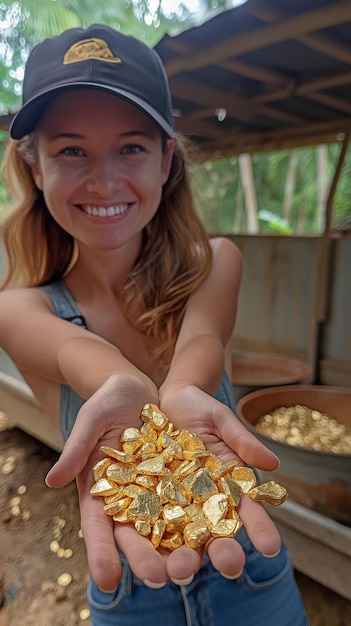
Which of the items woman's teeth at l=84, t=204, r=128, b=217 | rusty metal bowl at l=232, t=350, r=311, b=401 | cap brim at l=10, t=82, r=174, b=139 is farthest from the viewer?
rusty metal bowl at l=232, t=350, r=311, b=401

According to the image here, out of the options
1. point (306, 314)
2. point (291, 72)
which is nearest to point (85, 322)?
point (291, 72)

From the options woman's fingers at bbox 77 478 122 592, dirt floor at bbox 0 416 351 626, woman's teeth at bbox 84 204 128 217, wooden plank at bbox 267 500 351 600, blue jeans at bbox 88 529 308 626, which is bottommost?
dirt floor at bbox 0 416 351 626

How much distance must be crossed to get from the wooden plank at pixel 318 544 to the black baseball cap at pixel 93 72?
3.78 feet

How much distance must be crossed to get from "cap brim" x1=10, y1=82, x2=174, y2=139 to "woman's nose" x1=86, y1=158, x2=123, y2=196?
0.13m

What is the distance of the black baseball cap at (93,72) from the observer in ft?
3.45

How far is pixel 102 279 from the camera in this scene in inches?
55.4

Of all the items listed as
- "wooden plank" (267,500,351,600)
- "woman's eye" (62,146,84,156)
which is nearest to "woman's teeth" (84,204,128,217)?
"woman's eye" (62,146,84,156)

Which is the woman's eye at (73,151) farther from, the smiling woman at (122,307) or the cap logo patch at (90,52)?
the cap logo patch at (90,52)

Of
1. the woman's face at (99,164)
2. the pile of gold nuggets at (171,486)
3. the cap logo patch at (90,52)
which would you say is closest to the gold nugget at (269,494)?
the pile of gold nuggets at (171,486)

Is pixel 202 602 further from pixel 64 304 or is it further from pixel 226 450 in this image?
pixel 64 304

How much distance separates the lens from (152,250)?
1392 millimetres

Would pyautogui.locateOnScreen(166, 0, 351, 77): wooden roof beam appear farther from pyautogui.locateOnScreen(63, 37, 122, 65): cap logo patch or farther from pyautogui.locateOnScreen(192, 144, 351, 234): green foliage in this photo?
pyautogui.locateOnScreen(192, 144, 351, 234): green foliage

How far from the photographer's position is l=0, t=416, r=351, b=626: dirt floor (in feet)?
5.25

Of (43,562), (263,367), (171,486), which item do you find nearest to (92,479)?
(171,486)
